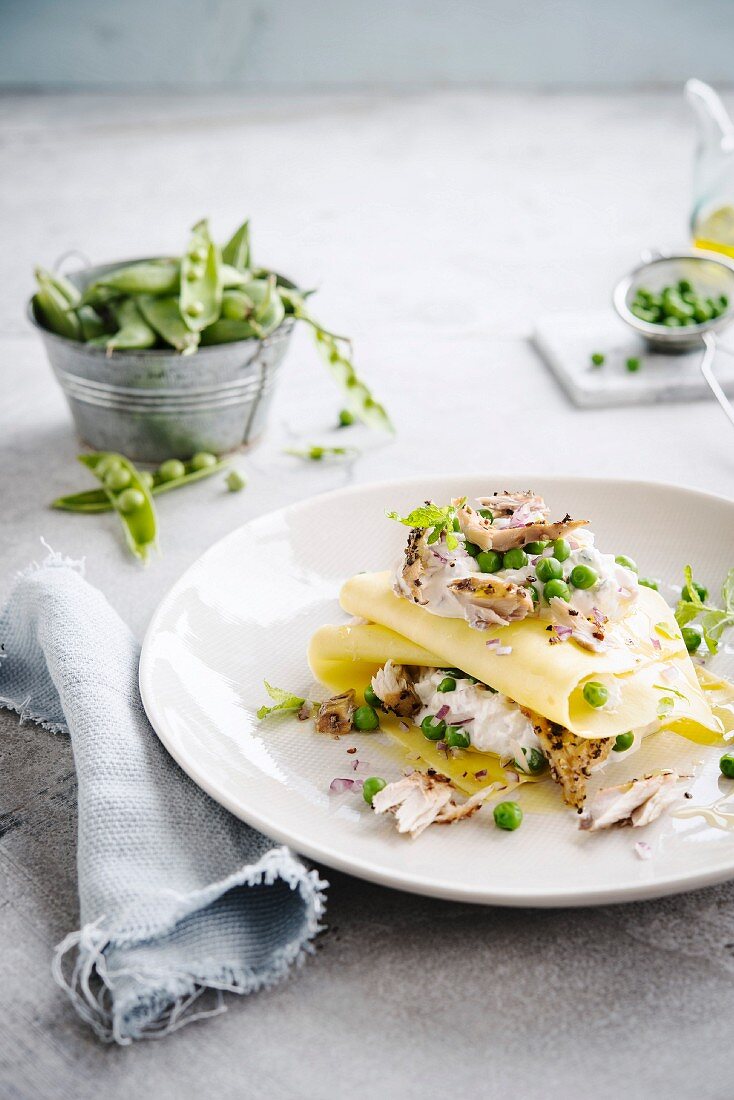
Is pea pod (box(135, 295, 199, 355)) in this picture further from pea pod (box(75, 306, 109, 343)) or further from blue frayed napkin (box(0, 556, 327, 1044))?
blue frayed napkin (box(0, 556, 327, 1044))

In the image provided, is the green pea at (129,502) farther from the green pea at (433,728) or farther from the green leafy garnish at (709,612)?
the green leafy garnish at (709,612)

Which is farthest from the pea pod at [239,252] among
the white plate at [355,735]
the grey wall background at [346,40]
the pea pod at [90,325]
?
the grey wall background at [346,40]

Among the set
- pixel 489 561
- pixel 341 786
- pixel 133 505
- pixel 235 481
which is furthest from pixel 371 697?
pixel 235 481

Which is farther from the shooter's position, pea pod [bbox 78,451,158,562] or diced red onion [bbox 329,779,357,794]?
pea pod [bbox 78,451,158,562]

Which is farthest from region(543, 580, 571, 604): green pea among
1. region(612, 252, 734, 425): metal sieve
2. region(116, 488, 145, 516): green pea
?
region(612, 252, 734, 425): metal sieve

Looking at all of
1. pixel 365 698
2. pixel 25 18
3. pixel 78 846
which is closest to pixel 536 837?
pixel 365 698
